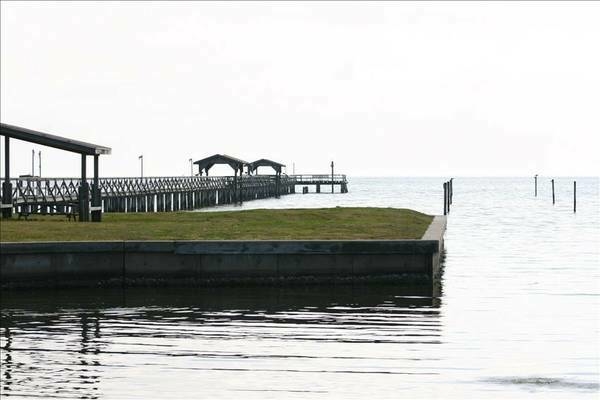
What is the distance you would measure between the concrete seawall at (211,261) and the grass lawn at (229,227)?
1.77 m

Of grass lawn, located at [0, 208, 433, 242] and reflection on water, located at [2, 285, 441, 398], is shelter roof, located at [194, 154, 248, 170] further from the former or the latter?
reflection on water, located at [2, 285, 441, 398]

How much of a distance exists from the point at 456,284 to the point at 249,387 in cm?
1387

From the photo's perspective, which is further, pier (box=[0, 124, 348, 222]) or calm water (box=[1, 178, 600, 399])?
pier (box=[0, 124, 348, 222])

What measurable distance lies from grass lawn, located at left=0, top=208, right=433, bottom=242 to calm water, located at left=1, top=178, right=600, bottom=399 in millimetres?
2876

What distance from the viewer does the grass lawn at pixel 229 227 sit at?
89.3 feet

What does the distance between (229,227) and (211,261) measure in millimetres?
5716

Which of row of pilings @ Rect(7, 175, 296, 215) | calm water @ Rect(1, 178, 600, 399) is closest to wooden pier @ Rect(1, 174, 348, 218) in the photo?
row of pilings @ Rect(7, 175, 296, 215)

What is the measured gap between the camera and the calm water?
46.1 ft

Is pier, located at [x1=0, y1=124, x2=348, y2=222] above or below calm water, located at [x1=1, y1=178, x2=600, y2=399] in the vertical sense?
above

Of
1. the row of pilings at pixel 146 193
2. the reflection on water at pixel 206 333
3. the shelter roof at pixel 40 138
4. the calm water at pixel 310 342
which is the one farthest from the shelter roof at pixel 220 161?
the reflection on water at pixel 206 333

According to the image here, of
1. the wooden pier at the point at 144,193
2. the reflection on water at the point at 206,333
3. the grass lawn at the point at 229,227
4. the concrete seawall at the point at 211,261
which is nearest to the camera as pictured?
the reflection on water at the point at 206,333

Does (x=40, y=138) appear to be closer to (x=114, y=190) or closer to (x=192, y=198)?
(x=114, y=190)

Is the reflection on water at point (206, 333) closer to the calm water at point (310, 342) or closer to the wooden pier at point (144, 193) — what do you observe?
the calm water at point (310, 342)

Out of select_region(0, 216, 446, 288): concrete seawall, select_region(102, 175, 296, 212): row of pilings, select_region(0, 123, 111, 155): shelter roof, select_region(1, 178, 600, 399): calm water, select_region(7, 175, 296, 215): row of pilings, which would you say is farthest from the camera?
select_region(102, 175, 296, 212): row of pilings
